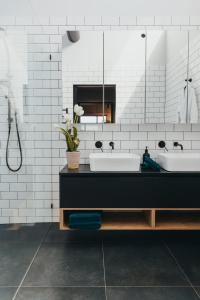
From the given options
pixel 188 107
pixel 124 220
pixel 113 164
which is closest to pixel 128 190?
pixel 113 164

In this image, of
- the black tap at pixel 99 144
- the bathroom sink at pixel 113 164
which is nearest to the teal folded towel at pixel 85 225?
the bathroom sink at pixel 113 164

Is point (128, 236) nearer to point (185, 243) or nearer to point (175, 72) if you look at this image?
point (185, 243)

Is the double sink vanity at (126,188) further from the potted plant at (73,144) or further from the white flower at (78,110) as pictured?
the white flower at (78,110)

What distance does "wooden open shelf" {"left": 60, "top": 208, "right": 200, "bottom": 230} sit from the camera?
2381 mm

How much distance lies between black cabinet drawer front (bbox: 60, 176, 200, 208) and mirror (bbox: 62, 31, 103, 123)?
80 centimetres

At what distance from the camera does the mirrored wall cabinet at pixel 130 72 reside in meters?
2.77

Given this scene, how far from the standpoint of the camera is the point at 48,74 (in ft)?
9.46

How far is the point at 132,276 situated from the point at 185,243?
2.89 ft

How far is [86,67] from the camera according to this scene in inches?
109

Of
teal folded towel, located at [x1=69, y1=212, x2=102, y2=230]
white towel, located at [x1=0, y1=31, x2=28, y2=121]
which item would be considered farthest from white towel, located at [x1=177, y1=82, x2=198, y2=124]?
white towel, located at [x1=0, y1=31, x2=28, y2=121]

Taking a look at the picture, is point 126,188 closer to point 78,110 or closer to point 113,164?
point 113,164

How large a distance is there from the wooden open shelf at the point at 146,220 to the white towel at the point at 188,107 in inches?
38.9

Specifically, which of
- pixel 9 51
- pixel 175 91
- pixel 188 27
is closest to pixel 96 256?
pixel 175 91

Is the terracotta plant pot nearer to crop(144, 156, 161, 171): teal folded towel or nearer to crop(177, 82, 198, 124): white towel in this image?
crop(144, 156, 161, 171): teal folded towel
